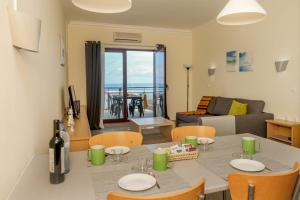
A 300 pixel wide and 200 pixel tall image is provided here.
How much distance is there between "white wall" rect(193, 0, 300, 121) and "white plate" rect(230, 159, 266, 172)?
2.50 meters

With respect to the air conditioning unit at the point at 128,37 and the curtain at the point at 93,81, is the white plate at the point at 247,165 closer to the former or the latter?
the curtain at the point at 93,81

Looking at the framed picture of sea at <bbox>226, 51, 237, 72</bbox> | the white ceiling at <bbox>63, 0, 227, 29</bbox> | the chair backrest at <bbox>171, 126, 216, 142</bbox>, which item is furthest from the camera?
the framed picture of sea at <bbox>226, 51, 237, 72</bbox>

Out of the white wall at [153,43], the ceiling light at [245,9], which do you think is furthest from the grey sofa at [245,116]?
the ceiling light at [245,9]

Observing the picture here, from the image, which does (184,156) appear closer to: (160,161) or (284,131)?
(160,161)

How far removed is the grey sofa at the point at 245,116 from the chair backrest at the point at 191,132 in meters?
1.14

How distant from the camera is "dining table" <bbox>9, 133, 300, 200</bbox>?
3.39ft

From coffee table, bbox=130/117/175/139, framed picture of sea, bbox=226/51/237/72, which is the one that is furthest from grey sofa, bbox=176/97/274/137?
framed picture of sea, bbox=226/51/237/72

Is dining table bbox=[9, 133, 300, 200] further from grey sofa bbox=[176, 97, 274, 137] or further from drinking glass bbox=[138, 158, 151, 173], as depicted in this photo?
grey sofa bbox=[176, 97, 274, 137]

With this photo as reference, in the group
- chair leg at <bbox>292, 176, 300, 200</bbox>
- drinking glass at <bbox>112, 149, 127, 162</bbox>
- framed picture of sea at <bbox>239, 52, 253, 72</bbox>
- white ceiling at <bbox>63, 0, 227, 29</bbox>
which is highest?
white ceiling at <bbox>63, 0, 227, 29</bbox>

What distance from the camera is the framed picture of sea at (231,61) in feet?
15.3

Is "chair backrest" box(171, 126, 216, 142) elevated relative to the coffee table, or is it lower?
elevated

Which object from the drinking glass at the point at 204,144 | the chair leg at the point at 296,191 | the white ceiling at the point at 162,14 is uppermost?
the white ceiling at the point at 162,14

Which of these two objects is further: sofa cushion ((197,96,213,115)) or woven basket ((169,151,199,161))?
sofa cushion ((197,96,213,115))

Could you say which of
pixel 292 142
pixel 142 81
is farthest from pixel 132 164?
pixel 142 81
